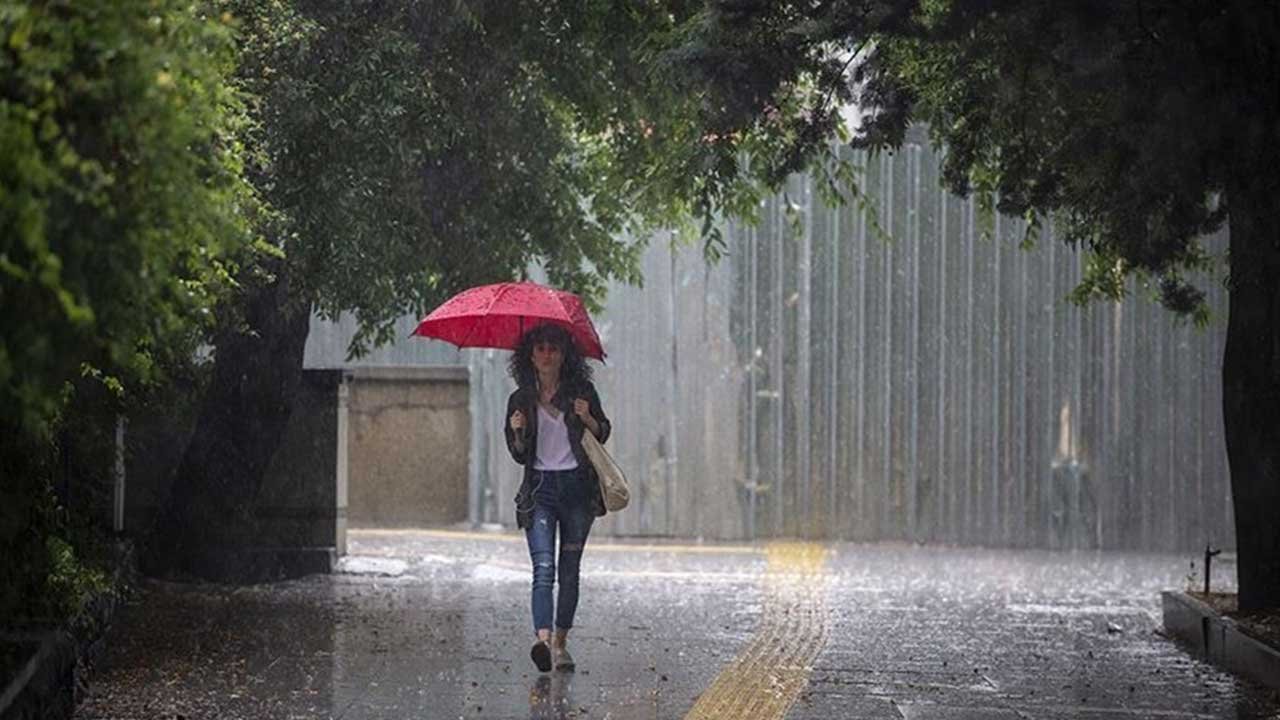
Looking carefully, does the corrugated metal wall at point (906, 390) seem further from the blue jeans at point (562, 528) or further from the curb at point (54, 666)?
the curb at point (54, 666)

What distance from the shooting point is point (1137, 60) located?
35.7ft

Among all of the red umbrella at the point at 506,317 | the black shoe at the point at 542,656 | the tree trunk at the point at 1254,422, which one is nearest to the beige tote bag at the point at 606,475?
the red umbrella at the point at 506,317

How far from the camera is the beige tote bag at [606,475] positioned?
11156 millimetres

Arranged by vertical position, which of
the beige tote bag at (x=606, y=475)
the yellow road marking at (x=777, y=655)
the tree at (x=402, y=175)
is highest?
the tree at (x=402, y=175)

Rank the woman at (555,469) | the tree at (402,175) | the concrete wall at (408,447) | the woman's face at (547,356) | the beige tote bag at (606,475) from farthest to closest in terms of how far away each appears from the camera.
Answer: the concrete wall at (408,447), the tree at (402,175), the woman's face at (547,356), the woman at (555,469), the beige tote bag at (606,475)

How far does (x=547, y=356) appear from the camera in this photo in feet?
37.5

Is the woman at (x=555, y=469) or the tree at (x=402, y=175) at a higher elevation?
the tree at (x=402, y=175)

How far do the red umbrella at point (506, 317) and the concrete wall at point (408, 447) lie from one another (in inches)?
385

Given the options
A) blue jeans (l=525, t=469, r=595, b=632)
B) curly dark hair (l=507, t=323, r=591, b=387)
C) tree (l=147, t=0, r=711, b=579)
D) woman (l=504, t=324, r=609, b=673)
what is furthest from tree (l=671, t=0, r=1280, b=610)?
blue jeans (l=525, t=469, r=595, b=632)

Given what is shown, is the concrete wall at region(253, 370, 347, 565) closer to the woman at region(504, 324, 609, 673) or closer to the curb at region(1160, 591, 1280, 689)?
the woman at region(504, 324, 609, 673)

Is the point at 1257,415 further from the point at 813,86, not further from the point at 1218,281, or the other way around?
the point at 1218,281

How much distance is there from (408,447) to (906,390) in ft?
17.0

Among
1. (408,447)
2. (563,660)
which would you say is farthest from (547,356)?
(408,447)

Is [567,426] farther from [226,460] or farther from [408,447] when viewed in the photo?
[408,447]
